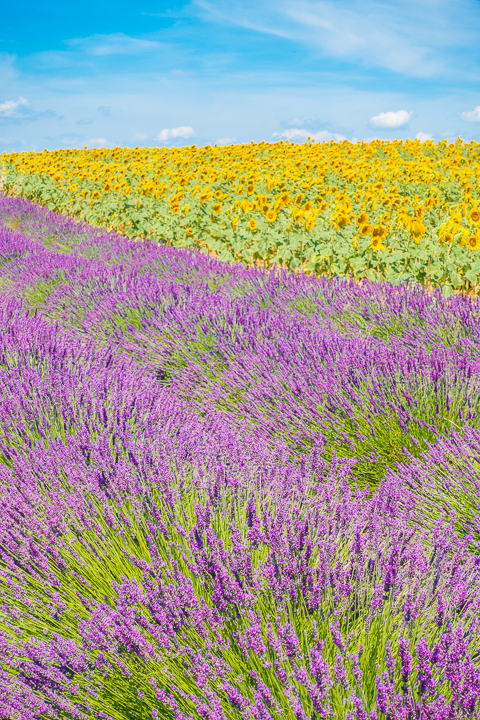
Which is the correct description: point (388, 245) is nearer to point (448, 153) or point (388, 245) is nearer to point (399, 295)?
point (399, 295)

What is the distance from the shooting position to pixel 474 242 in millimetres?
4594

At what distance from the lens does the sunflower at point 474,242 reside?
179 inches

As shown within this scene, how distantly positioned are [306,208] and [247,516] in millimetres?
5232

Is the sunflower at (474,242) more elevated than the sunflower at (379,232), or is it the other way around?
the sunflower at (474,242)

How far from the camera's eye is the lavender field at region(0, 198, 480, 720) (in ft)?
3.63

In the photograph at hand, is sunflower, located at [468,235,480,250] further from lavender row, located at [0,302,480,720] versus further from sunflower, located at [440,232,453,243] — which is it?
lavender row, located at [0,302,480,720]

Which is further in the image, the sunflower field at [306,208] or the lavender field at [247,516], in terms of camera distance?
the sunflower field at [306,208]

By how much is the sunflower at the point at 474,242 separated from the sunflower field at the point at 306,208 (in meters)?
0.01

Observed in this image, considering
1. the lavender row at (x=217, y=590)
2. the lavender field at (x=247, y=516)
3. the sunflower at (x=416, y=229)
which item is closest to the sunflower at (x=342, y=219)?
the sunflower at (x=416, y=229)

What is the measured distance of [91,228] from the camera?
25.5ft

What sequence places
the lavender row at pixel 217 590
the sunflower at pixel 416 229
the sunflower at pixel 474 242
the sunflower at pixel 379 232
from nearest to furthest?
the lavender row at pixel 217 590, the sunflower at pixel 474 242, the sunflower at pixel 416 229, the sunflower at pixel 379 232

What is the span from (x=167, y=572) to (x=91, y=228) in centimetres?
723

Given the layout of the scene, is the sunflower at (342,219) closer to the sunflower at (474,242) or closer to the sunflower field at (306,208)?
the sunflower field at (306,208)

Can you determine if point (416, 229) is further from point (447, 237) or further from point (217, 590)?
point (217, 590)
